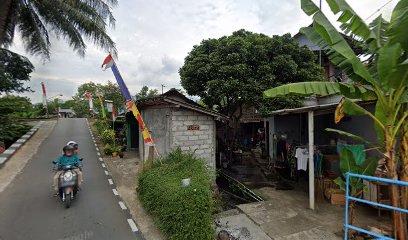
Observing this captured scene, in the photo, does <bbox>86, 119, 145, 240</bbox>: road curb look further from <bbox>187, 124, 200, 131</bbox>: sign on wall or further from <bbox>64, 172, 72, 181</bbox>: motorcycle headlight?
<bbox>187, 124, 200, 131</bbox>: sign on wall

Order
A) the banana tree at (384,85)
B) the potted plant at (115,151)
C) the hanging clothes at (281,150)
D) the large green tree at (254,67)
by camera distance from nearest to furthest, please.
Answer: the banana tree at (384,85), the large green tree at (254,67), the hanging clothes at (281,150), the potted plant at (115,151)

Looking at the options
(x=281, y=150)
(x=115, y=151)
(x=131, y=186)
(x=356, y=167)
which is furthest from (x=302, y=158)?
(x=115, y=151)

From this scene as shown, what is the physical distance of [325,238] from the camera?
511cm

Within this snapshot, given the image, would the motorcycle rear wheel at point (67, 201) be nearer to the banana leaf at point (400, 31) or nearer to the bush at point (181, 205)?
the bush at point (181, 205)

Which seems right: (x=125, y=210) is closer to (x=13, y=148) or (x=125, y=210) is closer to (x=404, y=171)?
(x=404, y=171)

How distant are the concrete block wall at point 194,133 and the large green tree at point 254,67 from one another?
256cm

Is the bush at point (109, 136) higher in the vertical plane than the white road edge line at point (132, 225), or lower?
higher

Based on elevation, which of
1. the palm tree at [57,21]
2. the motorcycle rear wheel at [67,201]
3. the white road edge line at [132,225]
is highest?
the palm tree at [57,21]

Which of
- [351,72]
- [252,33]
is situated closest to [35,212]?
[351,72]

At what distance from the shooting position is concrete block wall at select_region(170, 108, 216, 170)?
8.31 m

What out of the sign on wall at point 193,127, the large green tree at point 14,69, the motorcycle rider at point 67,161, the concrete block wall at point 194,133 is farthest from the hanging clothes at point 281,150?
the large green tree at point 14,69

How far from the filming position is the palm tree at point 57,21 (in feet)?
32.8

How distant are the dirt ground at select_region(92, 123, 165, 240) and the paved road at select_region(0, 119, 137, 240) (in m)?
0.32

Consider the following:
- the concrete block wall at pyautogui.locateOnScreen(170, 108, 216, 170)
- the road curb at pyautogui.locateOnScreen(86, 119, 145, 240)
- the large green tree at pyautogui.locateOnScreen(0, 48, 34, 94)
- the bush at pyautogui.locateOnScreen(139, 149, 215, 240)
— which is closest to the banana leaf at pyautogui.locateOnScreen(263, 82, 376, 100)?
the bush at pyautogui.locateOnScreen(139, 149, 215, 240)
